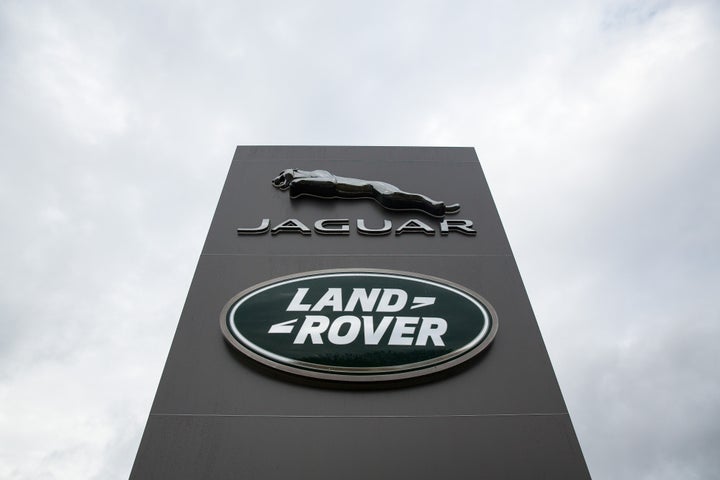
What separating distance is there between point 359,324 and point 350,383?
810 millimetres

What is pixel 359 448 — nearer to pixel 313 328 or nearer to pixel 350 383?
pixel 350 383

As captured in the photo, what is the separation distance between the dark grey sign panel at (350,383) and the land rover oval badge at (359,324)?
1.0 inches

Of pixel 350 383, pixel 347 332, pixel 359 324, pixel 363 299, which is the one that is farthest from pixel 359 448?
Result: pixel 363 299

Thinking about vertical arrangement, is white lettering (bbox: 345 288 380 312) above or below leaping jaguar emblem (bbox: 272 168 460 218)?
below

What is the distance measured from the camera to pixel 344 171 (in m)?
9.90

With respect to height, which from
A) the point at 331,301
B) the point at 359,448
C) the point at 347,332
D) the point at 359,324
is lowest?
the point at 359,448

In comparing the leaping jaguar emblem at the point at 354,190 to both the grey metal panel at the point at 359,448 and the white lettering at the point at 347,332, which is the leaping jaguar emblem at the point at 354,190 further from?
the grey metal panel at the point at 359,448

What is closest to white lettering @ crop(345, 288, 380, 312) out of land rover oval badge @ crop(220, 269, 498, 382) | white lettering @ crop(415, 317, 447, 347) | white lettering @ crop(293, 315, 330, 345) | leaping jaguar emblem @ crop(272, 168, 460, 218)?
land rover oval badge @ crop(220, 269, 498, 382)

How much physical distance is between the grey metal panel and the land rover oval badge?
59 cm

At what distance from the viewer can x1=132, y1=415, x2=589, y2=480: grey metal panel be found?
5.41 meters

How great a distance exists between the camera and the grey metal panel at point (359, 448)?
541cm

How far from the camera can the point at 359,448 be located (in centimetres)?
561

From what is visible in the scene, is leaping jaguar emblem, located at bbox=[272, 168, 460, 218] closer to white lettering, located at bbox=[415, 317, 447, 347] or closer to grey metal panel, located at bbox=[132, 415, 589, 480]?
white lettering, located at bbox=[415, 317, 447, 347]

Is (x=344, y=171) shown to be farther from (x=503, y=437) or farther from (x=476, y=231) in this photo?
(x=503, y=437)
